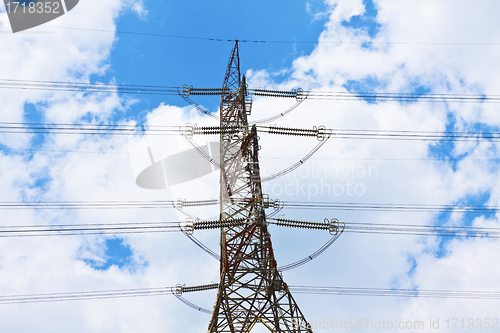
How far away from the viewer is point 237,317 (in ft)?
80.5

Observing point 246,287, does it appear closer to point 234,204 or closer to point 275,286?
point 275,286

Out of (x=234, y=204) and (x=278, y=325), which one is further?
(x=234, y=204)

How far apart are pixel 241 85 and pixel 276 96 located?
3.41 m

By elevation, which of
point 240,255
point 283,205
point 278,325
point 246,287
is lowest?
point 278,325

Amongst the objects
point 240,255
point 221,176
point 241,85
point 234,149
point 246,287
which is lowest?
point 246,287

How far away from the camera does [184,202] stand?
27000 millimetres

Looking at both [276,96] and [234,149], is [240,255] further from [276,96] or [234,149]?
Result: [276,96]

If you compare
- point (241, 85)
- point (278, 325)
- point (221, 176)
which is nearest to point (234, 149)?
point (221, 176)

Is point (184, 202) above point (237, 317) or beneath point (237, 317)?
above

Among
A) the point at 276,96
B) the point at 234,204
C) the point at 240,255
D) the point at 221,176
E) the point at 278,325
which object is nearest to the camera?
the point at 278,325

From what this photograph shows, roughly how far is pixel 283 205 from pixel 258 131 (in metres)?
5.82

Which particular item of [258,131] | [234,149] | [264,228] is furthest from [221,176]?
[264,228]

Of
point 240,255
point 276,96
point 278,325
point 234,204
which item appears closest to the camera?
point 278,325

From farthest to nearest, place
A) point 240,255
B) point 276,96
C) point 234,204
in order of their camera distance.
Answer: point 276,96, point 234,204, point 240,255
